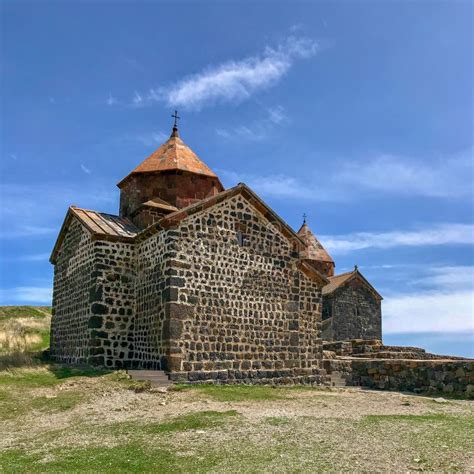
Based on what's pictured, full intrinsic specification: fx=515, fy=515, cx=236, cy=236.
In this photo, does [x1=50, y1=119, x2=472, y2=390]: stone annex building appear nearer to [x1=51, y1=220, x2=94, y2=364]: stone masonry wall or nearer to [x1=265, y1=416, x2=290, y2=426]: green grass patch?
[x1=51, y1=220, x2=94, y2=364]: stone masonry wall

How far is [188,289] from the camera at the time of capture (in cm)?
1480

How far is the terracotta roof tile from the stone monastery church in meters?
0.11

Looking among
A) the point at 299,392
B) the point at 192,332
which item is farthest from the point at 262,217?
the point at 299,392

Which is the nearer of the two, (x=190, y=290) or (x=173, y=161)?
(x=190, y=290)

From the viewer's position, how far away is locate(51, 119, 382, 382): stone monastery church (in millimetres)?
14758

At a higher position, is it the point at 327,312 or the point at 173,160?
the point at 173,160

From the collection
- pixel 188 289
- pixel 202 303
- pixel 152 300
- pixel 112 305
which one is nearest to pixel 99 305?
pixel 112 305

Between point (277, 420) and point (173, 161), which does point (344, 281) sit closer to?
point (173, 161)

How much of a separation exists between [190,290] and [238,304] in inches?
70.2

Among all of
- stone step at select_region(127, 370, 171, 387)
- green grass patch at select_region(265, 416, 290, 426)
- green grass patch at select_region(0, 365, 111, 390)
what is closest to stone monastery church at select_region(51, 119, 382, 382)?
stone step at select_region(127, 370, 171, 387)

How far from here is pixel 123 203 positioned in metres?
20.5

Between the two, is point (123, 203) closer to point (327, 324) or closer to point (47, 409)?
point (47, 409)

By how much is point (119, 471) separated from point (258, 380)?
9.39m

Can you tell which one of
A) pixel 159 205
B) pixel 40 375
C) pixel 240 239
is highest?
pixel 159 205
